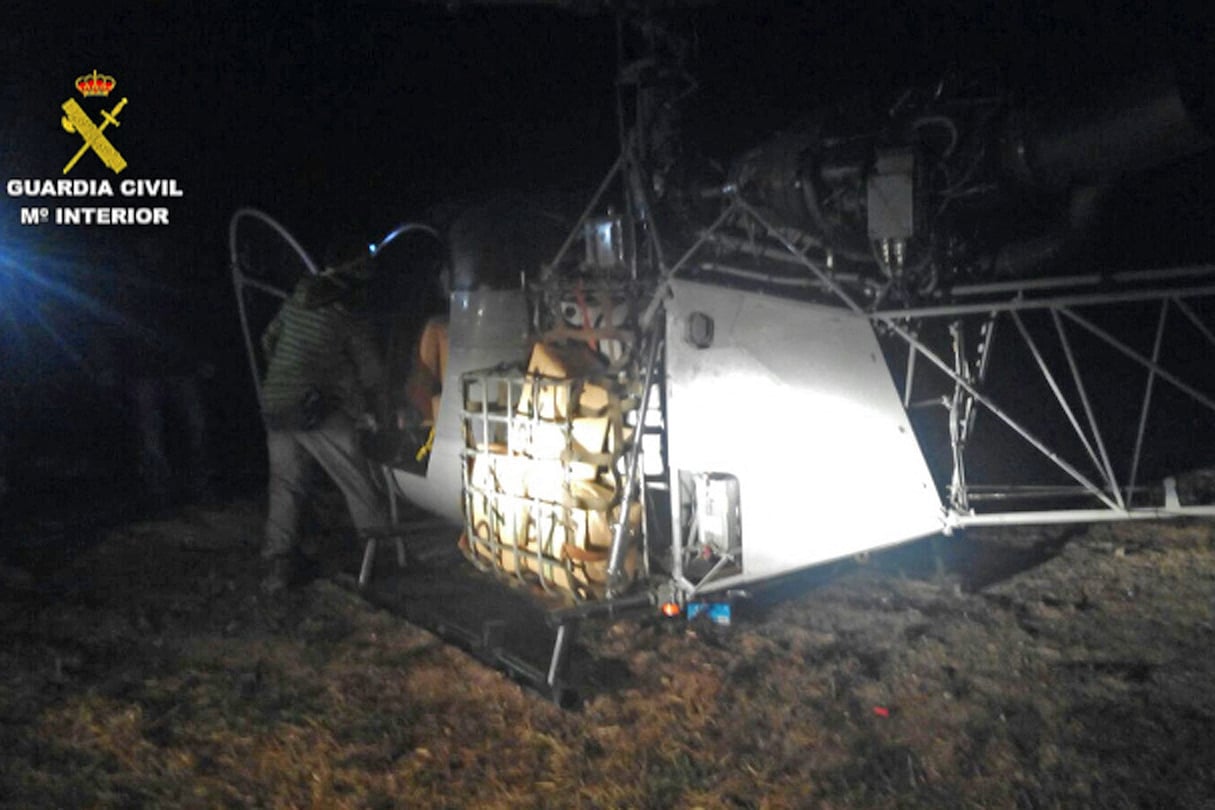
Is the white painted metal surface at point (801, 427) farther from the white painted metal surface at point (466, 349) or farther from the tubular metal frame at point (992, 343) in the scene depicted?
the white painted metal surface at point (466, 349)

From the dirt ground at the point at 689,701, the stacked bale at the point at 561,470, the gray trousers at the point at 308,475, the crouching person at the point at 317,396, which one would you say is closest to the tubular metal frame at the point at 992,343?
the stacked bale at the point at 561,470

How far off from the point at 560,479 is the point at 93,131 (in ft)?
38.0

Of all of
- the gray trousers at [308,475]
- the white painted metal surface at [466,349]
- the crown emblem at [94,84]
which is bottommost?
the gray trousers at [308,475]

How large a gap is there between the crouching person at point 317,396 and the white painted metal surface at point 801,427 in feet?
8.74

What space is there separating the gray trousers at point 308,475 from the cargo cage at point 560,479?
1.32m

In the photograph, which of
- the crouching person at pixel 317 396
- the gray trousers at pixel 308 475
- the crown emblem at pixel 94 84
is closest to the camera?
the crouching person at pixel 317 396

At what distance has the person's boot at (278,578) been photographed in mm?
7125

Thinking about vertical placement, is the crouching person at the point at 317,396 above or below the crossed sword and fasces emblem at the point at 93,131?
below

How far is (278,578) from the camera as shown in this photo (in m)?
7.14

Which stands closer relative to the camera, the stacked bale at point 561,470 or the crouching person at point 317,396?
the stacked bale at point 561,470

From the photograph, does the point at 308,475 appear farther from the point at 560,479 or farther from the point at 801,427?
the point at 801,427

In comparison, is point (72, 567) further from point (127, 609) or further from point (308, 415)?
point (308, 415)

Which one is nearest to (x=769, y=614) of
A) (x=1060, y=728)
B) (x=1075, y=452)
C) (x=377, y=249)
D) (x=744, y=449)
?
(x=744, y=449)

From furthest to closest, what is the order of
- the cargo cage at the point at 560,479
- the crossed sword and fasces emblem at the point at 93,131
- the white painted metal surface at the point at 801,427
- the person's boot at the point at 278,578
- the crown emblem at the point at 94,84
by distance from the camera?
the crossed sword and fasces emblem at the point at 93,131 → the crown emblem at the point at 94,84 → the person's boot at the point at 278,578 → the cargo cage at the point at 560,479 → the white painted metal surface at the point at 801,427
